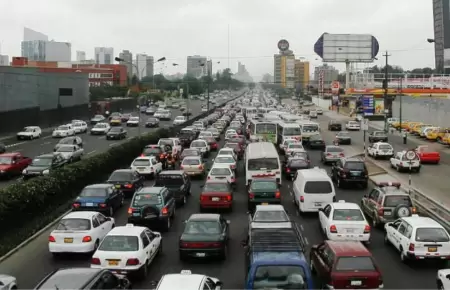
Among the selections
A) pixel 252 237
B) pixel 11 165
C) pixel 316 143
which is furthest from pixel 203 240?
pixel 316 143

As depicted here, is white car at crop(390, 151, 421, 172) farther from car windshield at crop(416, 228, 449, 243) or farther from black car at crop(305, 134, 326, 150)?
car windshield at crop(416, 228, 449, 243)

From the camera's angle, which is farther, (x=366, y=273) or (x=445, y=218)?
(x=445, y=218)

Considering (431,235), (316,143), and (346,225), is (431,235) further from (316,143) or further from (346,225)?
(316,143)

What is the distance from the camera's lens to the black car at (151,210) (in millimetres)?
20859

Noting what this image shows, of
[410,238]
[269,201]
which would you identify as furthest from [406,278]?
[269,201]

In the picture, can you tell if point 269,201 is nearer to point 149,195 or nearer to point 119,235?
point 149,195

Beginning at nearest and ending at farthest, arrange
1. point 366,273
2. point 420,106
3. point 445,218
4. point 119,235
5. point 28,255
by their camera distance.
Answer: point 366,273, point 119,235, point 28,255, point 445,218, point 420,106

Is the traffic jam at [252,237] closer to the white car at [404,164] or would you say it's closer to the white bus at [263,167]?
the white bus at [263,167]

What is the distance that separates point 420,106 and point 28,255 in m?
68.6

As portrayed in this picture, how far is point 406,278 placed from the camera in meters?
15.7

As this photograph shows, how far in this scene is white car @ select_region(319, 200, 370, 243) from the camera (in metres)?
18.8

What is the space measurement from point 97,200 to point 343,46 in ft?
284

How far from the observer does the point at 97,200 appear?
2312 centimetres

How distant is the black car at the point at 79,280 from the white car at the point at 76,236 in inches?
231
